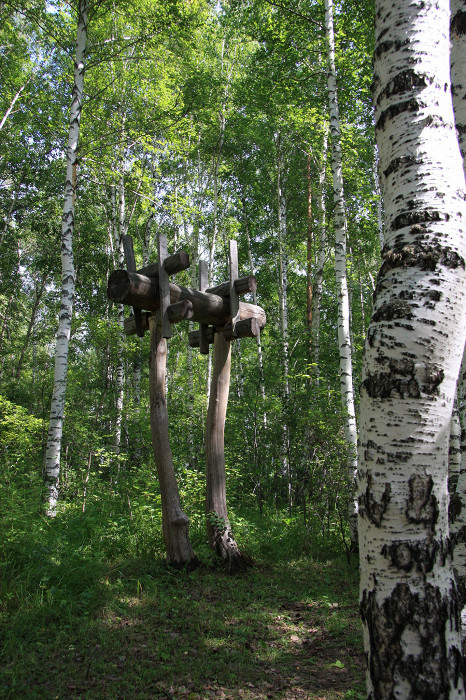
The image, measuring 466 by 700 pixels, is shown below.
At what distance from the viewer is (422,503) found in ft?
5.20

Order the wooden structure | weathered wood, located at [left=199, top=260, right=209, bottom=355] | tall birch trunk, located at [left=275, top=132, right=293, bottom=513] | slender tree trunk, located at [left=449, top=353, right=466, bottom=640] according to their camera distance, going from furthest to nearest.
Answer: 1. tall birch trunk, located at [left=275, top=132, right=293, bottom=513]
2. weathered wood, located at [left=199, top=260, right=209, bottom=355]
3. the wooden structure
4. slender tree trunk, located at [left=449, top=353, right=466, bottom=640]

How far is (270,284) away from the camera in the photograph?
18172mm

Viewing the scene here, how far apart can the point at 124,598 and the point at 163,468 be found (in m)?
1.44

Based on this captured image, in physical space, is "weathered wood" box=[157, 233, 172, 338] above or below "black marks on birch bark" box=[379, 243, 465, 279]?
above

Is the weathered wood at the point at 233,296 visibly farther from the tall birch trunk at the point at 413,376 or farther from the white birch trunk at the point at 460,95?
the tall birch trunk at the point at 413,376

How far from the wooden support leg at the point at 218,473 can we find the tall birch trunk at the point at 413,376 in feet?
12.8

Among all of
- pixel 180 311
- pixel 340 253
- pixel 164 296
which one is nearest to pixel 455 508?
pixel 180 311

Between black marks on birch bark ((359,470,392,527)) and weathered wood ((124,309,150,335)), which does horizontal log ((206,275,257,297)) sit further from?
black marks on birch bark ((359,470,392,527))

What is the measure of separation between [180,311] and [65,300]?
3.48 meters

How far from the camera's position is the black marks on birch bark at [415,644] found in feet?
4.74

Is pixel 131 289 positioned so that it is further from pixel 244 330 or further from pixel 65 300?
pixel 65 300

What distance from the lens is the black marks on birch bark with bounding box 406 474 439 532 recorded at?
158 centimetres

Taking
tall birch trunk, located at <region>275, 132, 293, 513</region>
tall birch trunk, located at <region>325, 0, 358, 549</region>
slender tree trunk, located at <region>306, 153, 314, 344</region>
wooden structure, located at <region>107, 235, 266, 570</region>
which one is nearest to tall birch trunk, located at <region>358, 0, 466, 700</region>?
wooden structure, located at <region>107, 235, 266, 570</region>

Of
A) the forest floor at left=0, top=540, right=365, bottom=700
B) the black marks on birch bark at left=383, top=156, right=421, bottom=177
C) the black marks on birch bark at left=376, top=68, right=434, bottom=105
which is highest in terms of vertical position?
the black marks on birch bark at left=376, top=68, right=434, bottom=105
